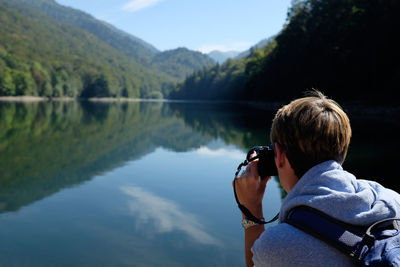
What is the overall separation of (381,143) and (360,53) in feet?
83.2

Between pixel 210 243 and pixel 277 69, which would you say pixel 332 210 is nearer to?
pixel 210 243

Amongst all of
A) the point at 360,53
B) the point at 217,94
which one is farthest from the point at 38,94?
the point at 360,53

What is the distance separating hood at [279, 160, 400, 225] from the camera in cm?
119

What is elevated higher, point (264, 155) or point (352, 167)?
point (264, 155)

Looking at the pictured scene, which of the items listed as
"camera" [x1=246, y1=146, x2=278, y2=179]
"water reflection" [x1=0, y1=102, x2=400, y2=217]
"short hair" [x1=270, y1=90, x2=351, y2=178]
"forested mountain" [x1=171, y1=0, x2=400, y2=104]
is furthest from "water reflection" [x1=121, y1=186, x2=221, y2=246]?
"forested mountain" [x1=171, y1=0, x2=400, y2=104]

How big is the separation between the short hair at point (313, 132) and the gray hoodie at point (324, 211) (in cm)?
12

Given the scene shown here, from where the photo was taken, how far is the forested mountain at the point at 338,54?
33219 mm

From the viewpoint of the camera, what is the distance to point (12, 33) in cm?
15812

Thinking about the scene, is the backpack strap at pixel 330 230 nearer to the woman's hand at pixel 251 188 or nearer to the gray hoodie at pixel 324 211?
the gray hoodie at pixel 324 211

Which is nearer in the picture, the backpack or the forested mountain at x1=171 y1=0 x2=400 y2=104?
the backpack

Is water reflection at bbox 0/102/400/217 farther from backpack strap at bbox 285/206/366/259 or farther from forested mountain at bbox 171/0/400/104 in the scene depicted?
forested mountain at bbox 171/0/400/104

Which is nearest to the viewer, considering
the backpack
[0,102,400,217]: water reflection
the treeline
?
the backpack

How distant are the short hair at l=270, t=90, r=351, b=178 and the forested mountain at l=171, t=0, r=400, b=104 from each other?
32.6 metres

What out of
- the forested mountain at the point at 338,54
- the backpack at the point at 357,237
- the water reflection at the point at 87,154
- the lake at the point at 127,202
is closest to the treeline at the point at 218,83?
the forested mountain at the point at 338,54
